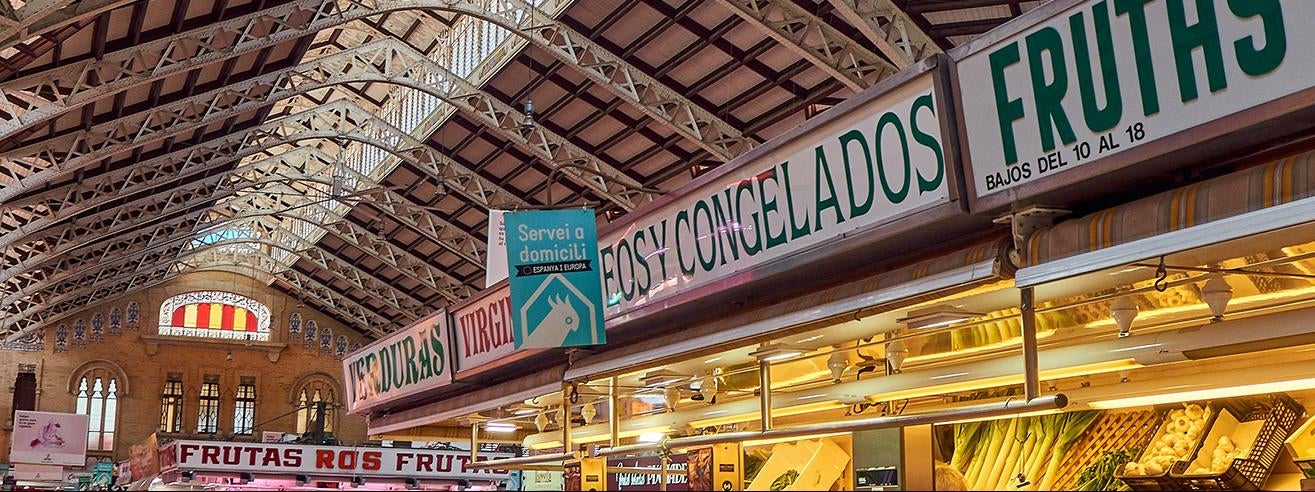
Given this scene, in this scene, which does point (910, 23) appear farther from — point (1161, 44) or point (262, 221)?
point (262, 221)

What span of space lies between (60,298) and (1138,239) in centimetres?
3450

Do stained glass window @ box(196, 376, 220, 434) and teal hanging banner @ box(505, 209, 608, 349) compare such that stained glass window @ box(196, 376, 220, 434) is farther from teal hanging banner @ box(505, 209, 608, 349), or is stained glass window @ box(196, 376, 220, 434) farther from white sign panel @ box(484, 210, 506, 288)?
teal hanging banner @ box(505, 209, 608, 349)

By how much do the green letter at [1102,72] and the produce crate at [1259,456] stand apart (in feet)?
6.13

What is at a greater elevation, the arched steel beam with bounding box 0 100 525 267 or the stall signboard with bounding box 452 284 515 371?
the arched steel beam with bounding box 0 100 525 267

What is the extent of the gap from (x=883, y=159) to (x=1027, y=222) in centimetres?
66

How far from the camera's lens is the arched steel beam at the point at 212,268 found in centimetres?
3684

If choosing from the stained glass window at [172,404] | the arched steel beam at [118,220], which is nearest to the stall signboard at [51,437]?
the arched steel beam at [118,220]

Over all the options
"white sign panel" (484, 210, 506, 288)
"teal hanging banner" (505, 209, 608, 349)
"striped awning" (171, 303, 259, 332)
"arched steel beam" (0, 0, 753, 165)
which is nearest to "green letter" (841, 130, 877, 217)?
"teal hanging banner" (505, 209, 608, 349)

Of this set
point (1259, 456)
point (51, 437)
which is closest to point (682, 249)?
point (1259, 456)

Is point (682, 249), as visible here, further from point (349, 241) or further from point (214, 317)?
point (214, 317)

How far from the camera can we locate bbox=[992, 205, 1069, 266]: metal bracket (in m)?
4.06

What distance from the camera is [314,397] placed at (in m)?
42.2

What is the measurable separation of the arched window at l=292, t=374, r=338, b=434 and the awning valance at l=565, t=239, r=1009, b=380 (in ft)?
123

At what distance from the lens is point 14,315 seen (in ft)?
109
